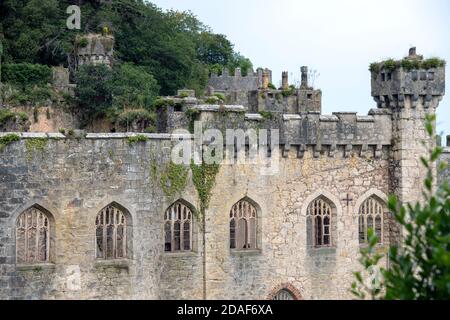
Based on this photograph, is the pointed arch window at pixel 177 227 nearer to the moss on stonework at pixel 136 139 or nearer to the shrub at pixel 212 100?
the moss on stonework at pixel 136 139

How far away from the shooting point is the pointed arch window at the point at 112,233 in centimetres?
3794

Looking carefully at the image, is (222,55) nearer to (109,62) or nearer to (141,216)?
(109,62)

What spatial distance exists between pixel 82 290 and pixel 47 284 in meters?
1.05

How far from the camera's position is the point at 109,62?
6391 cm

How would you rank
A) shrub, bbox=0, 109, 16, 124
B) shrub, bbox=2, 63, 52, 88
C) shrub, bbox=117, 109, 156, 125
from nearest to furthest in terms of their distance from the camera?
1. shrub, bbox=0, 109, 16, 124
2. shrub, bbox=117, 109, 156, 125
3. shrub, bbox=2, 63, 52, 88

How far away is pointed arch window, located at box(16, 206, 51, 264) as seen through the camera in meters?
36.9

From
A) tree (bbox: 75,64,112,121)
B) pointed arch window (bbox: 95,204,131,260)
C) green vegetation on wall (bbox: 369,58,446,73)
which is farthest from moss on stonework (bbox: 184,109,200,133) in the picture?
tree (bbox: 75,64,112,121)

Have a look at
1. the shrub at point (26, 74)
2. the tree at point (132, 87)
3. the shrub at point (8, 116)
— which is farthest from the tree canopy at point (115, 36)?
the shrub at point (8, 116)

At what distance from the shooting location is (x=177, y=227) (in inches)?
1538

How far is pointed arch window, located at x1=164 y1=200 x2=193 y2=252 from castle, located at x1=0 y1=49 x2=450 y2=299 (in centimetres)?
3

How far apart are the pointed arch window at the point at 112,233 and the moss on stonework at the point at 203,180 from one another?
2344 mm

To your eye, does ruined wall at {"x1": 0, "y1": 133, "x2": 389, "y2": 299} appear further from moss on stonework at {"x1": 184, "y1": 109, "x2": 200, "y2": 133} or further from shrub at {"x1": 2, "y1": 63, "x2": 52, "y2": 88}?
shrub at {"x1": 2, "y1": 63, "x2": 52, "y2": 88}

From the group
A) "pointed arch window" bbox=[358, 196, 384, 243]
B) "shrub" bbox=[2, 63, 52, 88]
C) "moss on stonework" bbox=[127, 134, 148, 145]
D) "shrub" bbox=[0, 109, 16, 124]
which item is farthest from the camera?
Result: "shrub" bbox=[2, 63, 52, 88]

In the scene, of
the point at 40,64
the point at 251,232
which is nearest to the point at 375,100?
the point at 251,232
